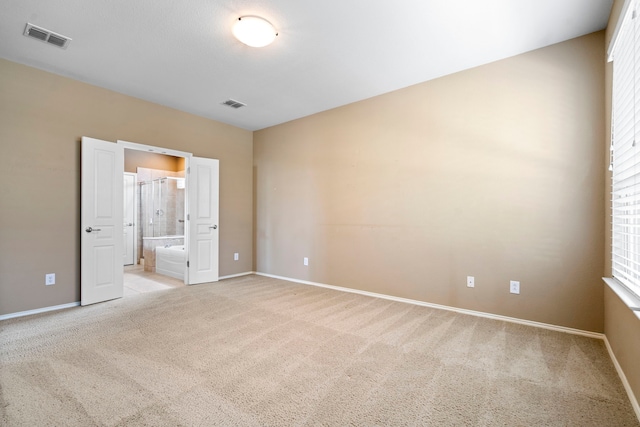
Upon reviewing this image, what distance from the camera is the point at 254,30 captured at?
7.93ft

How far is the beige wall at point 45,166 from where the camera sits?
3.02 m

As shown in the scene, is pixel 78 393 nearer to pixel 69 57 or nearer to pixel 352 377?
pixel 352 377

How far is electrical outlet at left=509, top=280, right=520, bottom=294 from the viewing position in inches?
114

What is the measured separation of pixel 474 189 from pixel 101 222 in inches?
180

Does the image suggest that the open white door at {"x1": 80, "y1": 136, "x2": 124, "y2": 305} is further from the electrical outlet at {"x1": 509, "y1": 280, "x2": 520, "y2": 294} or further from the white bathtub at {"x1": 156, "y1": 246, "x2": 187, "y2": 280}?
the electrical outlet at {"x1": 509, "y1": 280, "x2": 520, "y2": 294}

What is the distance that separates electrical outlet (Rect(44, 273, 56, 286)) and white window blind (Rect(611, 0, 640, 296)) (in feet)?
17.1

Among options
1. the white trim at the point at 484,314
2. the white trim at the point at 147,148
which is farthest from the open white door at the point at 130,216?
the white trim at the point at 484,314

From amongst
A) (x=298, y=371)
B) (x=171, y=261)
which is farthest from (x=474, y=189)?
(x=171, y=261)

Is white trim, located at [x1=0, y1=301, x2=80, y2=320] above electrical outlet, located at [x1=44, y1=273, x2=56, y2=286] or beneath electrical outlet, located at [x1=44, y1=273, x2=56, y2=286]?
beneath

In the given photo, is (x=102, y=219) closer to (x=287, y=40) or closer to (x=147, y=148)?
(x=147, y=148)

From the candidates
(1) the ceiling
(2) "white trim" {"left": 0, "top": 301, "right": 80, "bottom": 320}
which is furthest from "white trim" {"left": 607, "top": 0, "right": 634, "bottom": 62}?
(2) "white trim" {"left": 0, "top": 301, "right": 80, "bottom": 320}

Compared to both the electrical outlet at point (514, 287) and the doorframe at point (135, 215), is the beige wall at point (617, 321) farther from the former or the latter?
the doorframe at point (135, 215)

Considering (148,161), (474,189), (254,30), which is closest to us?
(254,30)

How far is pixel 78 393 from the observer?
1.72m
